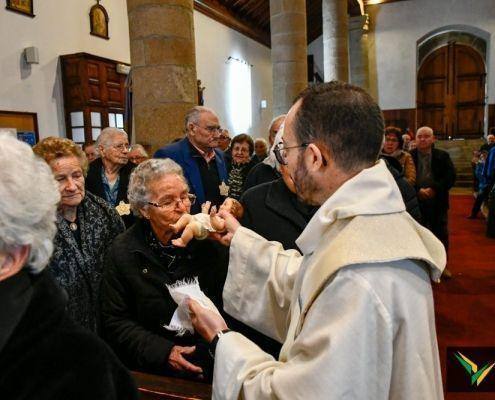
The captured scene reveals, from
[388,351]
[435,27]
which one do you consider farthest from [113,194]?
[435,27]

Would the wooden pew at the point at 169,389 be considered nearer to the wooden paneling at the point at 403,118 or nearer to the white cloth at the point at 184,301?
the white cloth at the point at 184,301

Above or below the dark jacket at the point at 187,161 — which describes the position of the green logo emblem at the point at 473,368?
below

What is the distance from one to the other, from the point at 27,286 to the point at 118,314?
1.20 m

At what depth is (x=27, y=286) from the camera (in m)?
0.95

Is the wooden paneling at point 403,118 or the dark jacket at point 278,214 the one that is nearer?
the dark jacket at point 278,214

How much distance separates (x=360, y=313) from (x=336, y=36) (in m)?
10.7

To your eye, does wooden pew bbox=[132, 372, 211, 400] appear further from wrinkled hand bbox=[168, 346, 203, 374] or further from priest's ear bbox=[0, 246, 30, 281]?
priest's ear bbox=[0, 246, 30, 281]

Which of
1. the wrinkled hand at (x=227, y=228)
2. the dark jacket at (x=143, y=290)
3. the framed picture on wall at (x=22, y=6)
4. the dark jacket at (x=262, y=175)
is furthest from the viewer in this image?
the framed picture on wall at (x=22, y=6)

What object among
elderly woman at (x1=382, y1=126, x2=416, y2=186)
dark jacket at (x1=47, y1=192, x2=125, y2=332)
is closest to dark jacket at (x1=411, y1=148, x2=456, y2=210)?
elderly woman at (x1=382, y1=126, x2=416, y2=186)

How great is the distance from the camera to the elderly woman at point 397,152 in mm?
4617

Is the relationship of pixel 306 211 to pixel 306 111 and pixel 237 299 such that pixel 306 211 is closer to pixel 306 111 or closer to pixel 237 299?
pixel 237 299

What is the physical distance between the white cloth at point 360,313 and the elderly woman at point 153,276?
86 cm

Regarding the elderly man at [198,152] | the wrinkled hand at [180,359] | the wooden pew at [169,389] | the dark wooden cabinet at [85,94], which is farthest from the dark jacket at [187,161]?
the dark wooden cabinet at [85,94]

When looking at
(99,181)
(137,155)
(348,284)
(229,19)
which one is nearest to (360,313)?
(348,284)
